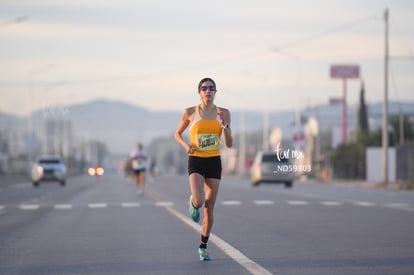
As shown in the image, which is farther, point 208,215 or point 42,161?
point 42,161

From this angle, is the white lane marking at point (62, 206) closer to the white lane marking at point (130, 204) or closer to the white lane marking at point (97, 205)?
the white lane marking at point (97, 205)

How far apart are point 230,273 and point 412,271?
81.1 inches

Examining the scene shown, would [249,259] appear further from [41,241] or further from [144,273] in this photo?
[41,241]

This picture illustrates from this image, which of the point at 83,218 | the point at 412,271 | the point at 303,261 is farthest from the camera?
the point at 83,218

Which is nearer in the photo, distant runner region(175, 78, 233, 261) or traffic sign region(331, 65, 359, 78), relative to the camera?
distant runner region(175, 78, 233, 261)

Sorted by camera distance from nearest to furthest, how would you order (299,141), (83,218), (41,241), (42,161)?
(41,241) → (83,218) → (42,161) → (299,141)

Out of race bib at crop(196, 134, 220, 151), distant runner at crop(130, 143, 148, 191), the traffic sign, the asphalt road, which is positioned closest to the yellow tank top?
race bib at crop(196, 134, 220, 151)

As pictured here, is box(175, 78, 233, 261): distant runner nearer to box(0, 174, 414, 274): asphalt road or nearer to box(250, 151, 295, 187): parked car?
box(0, 174, 414, 274): asphalt road

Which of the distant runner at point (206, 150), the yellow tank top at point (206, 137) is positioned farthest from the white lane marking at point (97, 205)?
the yellow tank top at point (206, 137)

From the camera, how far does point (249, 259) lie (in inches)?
527

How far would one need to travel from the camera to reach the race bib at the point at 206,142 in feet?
43.8

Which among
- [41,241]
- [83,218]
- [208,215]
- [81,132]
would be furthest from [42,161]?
[81,132]

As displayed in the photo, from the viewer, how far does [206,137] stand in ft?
43.9

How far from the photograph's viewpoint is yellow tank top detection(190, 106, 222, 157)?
13.4 m
